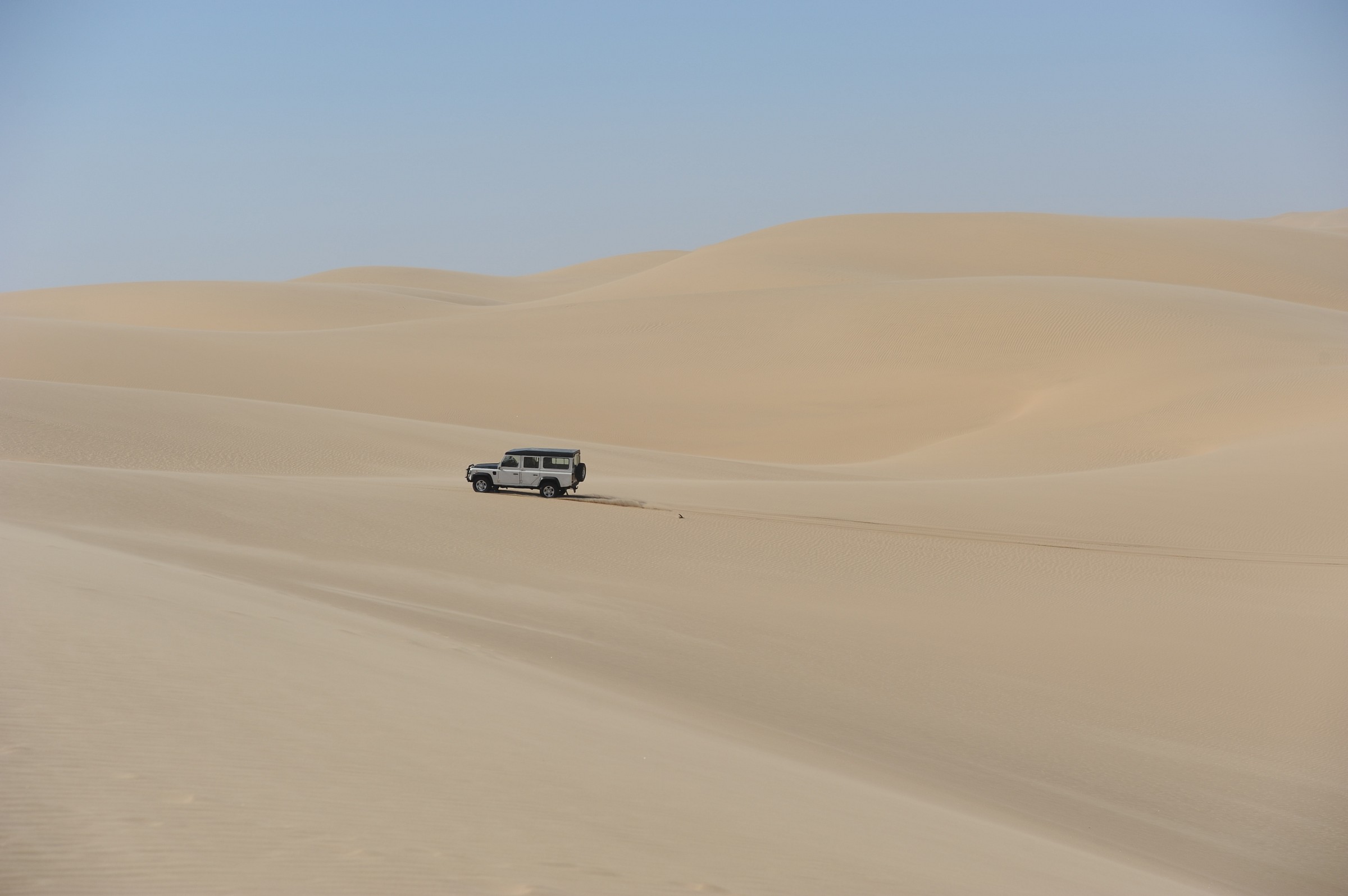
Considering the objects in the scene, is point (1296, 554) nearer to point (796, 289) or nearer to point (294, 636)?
point (294, 636)

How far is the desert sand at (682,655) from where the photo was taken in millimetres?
5145

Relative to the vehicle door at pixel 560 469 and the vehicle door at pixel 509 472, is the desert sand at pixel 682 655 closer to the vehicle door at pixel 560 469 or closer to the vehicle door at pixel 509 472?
the vehicle door at pixel 560 469

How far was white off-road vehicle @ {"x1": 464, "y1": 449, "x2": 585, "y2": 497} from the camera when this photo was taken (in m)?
21.0

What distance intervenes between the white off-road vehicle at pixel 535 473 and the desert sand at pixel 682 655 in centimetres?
46

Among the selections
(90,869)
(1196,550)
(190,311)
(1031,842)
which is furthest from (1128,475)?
(190,311)

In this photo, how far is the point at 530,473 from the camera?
21203 mm

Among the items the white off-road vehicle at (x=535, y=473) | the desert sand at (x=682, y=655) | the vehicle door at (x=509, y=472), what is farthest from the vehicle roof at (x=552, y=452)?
the desert sand at (x=682, y=655)

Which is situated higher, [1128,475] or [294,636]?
[1128,475]

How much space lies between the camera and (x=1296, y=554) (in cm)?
1780

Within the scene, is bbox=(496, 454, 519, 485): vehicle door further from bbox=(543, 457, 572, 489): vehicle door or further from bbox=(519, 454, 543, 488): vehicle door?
bbox=(543, 457, 572, 489): vehicle door

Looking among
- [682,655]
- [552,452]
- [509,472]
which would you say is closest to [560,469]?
[552,452]

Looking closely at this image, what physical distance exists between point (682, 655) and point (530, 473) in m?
10.2

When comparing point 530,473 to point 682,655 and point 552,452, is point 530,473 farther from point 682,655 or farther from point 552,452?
point 682,655

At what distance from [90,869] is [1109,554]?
16.4 metres
